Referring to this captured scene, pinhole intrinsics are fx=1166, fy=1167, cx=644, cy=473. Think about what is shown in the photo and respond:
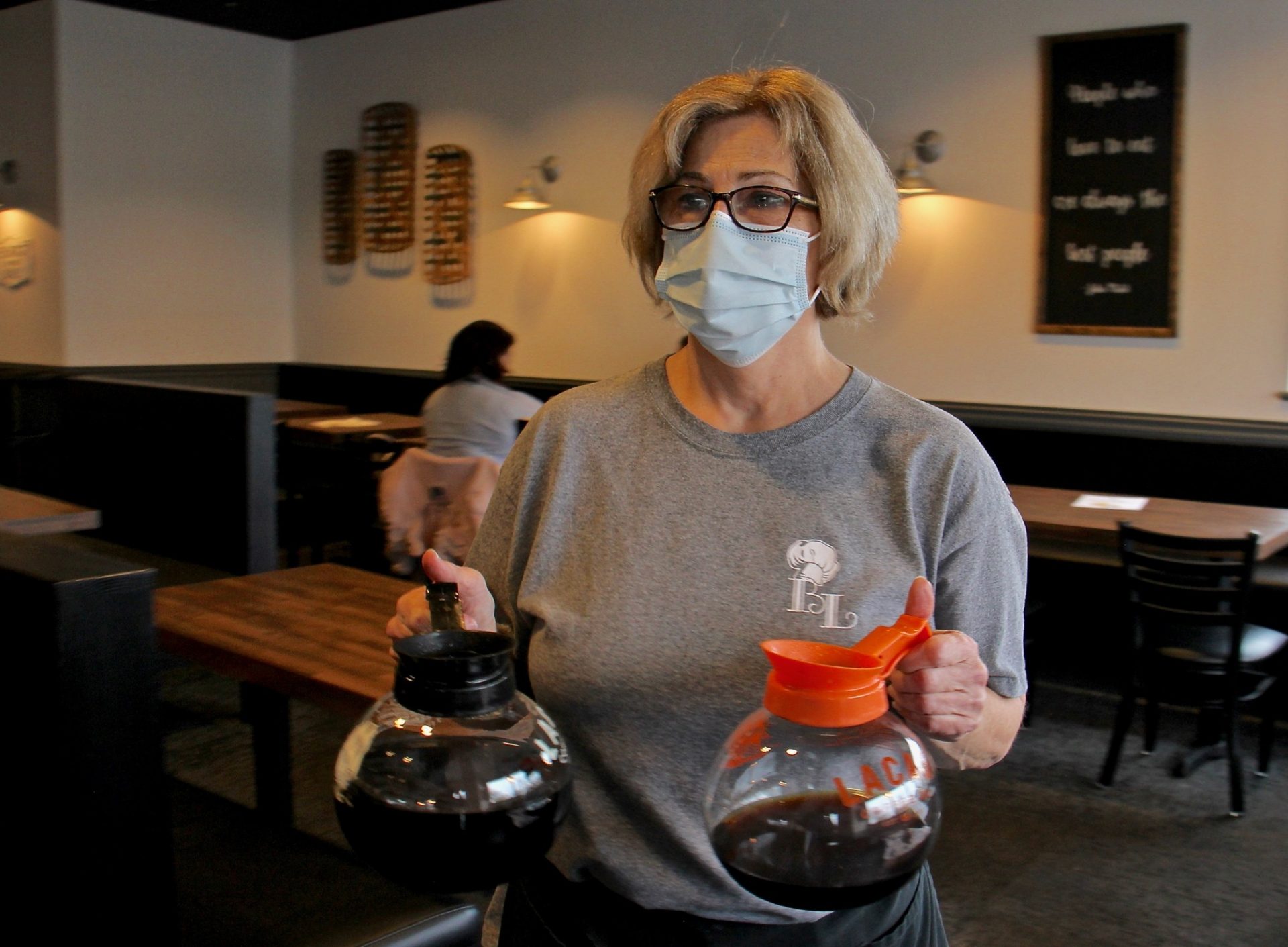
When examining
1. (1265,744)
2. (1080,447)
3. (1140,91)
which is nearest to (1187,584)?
(1265,744)

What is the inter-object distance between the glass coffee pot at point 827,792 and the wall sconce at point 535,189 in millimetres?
6746

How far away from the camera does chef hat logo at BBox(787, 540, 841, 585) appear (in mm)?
1134

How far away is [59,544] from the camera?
4.01 ft

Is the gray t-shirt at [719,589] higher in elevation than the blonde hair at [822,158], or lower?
lower

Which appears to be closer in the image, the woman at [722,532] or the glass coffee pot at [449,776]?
the glass coffee pot at [449,776]

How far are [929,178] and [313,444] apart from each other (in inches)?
140

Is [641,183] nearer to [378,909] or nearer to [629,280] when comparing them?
[378,909]

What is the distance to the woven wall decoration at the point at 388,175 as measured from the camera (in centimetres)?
827

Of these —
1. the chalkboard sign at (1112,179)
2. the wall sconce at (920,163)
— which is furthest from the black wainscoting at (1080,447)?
the wall sconce at (920,163)

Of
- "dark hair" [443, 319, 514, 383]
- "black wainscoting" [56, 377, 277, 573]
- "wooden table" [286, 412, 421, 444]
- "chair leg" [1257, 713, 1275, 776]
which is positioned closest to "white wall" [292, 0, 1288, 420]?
"wooden table" [286, 412, 421, 444]

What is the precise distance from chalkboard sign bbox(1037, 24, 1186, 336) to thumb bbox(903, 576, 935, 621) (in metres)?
4.89

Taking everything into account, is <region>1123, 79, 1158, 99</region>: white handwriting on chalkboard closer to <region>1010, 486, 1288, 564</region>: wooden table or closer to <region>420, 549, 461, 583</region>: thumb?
<region>1010, 486, 1288, 564</region>: wooden table

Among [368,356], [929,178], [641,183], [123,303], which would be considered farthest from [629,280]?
[641,183]

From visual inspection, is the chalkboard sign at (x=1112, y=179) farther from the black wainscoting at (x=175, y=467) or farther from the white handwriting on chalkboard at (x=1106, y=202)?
the black wainscoting at (x=175, y=467)
